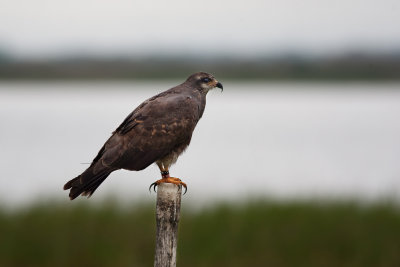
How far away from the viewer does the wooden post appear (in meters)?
5.41

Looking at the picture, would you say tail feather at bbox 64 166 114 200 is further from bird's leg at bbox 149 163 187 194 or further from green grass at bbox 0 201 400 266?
green grass at bbox 0 201 400 266

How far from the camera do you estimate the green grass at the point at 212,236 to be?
10422 millimetres

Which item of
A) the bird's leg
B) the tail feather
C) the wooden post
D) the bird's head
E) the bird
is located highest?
the bird's head

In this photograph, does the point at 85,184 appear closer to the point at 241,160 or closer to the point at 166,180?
the point at 166,180

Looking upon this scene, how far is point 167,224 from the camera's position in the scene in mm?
5473

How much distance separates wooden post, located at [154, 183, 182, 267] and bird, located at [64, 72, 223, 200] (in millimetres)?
695

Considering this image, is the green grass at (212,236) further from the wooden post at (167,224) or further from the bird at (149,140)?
the wooden post at (167,224)

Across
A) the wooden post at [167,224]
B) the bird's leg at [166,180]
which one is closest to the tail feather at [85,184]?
the bird's leg at [166,180]

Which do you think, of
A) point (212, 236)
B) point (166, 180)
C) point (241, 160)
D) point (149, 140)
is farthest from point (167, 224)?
point (241, 160)

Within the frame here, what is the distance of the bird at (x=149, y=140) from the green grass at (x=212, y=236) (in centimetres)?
396

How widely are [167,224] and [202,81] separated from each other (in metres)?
2.57

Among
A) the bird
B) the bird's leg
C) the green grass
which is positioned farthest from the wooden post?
the green grass

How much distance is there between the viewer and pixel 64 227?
432 inches

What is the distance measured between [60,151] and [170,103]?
23293mm
